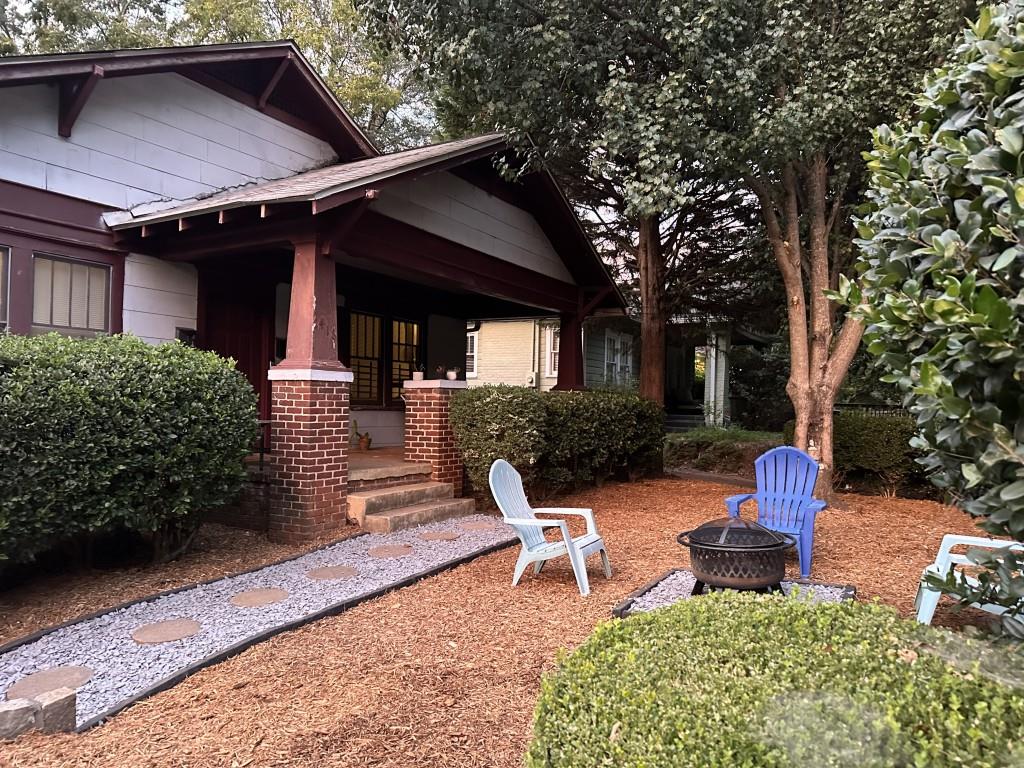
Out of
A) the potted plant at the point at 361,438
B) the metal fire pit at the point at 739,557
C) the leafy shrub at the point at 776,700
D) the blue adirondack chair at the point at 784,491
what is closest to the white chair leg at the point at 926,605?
the metal fire pit at the point at 739,557

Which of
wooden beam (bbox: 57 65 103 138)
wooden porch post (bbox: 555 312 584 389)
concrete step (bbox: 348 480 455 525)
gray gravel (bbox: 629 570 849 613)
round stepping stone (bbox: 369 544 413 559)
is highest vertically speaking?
wooden beam (bbox: 57 65 103 138)

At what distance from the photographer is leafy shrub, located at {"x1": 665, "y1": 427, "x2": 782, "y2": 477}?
549 inches

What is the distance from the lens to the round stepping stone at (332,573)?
5152mm

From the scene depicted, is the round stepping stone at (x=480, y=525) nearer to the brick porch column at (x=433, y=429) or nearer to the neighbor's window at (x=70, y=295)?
the brick porch column at (x=433, y=429)

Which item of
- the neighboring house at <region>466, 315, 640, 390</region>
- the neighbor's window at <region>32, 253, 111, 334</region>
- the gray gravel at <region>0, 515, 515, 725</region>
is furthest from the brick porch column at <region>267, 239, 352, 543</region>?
the neighboring house at <region>466, 315, 640, 390</region>

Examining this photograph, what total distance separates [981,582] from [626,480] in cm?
864

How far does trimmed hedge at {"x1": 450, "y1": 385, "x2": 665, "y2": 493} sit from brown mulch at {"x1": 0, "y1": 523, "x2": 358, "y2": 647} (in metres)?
1.95

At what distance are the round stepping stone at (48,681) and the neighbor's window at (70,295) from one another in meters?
4.04

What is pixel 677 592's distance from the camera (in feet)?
15.9

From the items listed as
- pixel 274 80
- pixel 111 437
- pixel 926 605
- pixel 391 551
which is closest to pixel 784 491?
pixel 926 605

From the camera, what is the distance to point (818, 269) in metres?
8.95

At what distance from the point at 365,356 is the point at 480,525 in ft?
14.3

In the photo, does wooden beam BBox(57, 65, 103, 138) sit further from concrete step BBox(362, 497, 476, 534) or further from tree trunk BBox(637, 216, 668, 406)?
tree trunk BBox(637, 216, 668, 406)

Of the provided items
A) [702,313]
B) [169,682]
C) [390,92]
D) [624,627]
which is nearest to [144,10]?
[390,92]
